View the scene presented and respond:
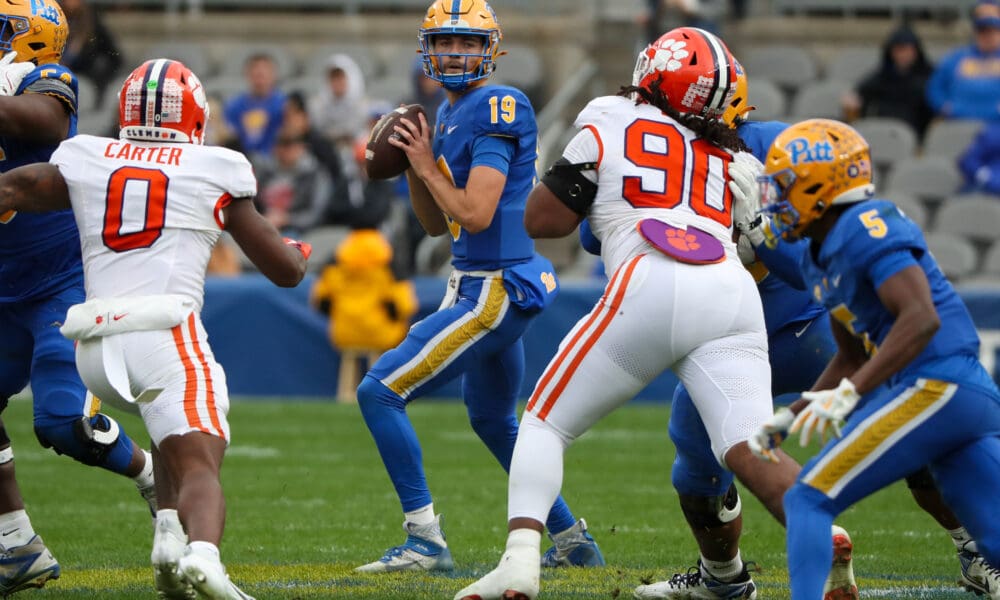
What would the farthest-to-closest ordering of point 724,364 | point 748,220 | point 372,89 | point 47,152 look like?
point 372,89, point 47,152, point 748,220, point 724,364

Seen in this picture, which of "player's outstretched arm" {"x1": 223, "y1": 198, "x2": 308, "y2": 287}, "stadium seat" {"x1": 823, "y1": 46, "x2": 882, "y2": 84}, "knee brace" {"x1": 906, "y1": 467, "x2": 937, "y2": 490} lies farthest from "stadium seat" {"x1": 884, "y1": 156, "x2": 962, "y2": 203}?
"player's outstretched arm" {"x1": 223, "y1": 198, "x2": 308, "y2": 287}

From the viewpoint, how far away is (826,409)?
4.06 metres

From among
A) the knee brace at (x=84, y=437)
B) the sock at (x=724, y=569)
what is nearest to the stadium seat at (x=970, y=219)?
the sock at (x=724, y=569)

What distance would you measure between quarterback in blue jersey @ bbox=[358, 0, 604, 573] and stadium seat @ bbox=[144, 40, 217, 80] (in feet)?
35.8

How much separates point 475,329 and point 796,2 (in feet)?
38.2

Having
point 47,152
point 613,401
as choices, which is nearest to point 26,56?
point 47,152

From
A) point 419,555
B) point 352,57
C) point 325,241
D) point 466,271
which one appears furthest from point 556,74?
point 419,555

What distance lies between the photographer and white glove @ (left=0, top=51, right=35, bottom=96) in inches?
215

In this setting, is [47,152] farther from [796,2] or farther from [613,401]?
[796,2]

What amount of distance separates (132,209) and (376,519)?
2.98 meters

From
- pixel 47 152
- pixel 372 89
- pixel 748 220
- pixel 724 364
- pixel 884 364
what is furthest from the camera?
pixel 372 89

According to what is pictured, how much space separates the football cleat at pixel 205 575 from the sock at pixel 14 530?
1398mm

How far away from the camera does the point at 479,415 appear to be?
19.6 ft

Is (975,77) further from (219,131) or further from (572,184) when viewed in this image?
(572,184)
